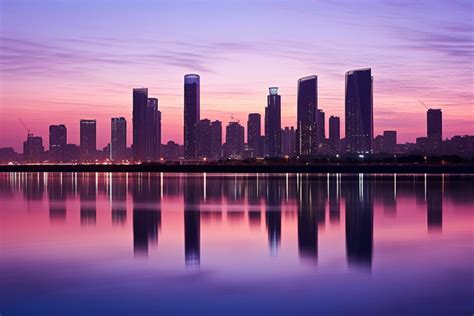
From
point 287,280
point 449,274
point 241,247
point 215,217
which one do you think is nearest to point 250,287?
point 287,280

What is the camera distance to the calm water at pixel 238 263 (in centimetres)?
1187

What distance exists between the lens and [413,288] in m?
13.2

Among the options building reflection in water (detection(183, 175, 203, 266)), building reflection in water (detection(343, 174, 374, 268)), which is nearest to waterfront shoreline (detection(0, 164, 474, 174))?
building reflection in water (detection(343, 174, 374, 268))

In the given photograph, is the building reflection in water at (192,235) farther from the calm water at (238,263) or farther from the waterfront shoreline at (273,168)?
the waterfront shoreline at (273,168)

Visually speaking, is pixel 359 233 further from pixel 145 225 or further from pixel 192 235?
pixel 145 225

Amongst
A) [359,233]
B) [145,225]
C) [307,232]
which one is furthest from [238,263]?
[145,225]

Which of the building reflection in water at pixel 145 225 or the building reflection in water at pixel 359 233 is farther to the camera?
the building reflection in water at pixel 145 225

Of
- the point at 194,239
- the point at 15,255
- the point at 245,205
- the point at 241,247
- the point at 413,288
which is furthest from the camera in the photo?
the point at 245,205

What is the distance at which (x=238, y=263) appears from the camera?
16328 millimetres

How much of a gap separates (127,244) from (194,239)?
2416 millimetres

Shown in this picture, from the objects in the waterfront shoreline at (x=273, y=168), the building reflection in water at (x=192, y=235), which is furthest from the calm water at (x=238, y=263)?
the waterfront shoreline at (x=273, y=168)

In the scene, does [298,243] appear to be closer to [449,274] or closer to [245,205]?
[449,274]

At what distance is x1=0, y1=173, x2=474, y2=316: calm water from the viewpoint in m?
11.9

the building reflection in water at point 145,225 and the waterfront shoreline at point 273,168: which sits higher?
the building reflection in water at point 145,225
